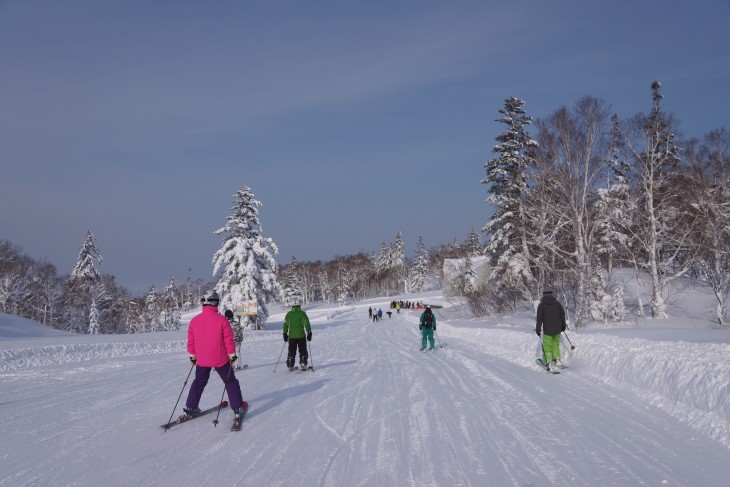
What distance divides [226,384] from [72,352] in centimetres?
1363

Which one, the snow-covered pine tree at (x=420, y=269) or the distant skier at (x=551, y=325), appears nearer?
the distant skier at (x=551, y=325)

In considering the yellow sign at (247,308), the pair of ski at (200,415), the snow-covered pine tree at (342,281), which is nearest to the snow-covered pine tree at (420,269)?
the snow-covered pine tree at (342,281)

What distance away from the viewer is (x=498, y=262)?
1199 inches

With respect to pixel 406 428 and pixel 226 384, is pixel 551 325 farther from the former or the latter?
pixel 226 384

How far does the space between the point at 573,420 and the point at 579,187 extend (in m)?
19.1

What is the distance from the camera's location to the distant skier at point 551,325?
11227 mm

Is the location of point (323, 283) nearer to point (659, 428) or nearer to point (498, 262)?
point (498, 262)

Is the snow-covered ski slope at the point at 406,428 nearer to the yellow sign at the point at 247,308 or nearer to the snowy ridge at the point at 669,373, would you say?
the snowy ridge at the point at 669,373

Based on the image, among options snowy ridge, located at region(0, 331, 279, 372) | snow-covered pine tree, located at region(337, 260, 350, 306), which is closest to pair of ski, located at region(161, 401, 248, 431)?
snowy ridge, located at region(0, 331, 279, 372)

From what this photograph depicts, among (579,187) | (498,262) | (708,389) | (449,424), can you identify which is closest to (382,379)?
(449,424)

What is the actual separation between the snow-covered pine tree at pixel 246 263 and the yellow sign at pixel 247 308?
0.36 metres

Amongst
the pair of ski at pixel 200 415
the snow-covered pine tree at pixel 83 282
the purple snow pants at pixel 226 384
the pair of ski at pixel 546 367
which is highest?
the snow-covered pine tree at pixel 83 282

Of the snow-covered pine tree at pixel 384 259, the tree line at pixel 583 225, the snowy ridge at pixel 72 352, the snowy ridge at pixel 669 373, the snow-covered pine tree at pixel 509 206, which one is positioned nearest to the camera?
the snowy ridge at pixel 669 373

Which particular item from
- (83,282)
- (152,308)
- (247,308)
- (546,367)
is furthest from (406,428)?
(152,308)
